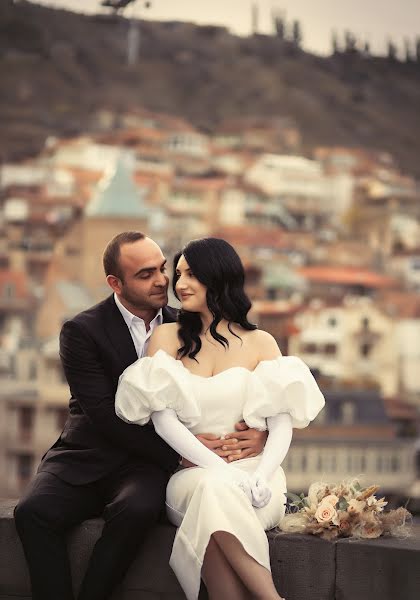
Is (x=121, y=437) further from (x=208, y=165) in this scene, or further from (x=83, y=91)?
(x=83, y=91)

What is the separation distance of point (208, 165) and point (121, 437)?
77362 mm

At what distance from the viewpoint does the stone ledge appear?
→ 2.56 metres

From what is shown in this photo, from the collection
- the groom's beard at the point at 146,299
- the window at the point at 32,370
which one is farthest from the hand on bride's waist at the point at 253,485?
the window at the point at 32,370

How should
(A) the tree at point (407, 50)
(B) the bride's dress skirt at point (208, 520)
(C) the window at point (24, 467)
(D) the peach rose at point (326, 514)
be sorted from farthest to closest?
(A) the tree at point (407, 50)
(C) the window at point (24, 467)
(D) the peach rose at point (326, 514)
(B) the bride's dress skirt at point (208, 520)

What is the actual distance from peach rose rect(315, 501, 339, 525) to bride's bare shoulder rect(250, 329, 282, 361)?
0.36 m

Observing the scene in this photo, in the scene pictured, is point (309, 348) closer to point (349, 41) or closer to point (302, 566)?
point (349, 41)

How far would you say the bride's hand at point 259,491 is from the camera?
256cm

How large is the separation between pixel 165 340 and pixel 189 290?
129 mm

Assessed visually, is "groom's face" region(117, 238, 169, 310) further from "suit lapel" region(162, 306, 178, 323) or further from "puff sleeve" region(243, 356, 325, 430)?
"puff sleeve" region(243, 356, 325, 430)

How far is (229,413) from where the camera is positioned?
9.00 feet

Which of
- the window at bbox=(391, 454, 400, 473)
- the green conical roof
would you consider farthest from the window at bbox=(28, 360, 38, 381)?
the window at bbox=(391, 454, 400, 473)

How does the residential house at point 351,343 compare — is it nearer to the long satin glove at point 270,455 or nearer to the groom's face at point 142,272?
the groom's face at point 142,272

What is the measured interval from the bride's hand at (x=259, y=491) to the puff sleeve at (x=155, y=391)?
215 millimetres

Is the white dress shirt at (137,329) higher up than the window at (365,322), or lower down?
lower down
